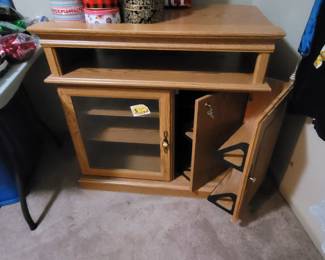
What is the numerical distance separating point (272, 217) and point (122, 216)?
73 centimetres

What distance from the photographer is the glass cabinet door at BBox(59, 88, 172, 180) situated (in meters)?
0.98

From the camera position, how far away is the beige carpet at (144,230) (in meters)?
1.04

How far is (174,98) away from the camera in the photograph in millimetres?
973

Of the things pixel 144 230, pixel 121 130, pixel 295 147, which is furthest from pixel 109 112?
pixel 295 147

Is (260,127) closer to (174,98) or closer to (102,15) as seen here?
(174,98)

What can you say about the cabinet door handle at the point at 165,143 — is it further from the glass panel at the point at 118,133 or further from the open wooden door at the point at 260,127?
the open wooden door at the point at 260,127

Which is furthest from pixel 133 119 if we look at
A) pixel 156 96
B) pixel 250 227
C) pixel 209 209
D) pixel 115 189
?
pixel 250 227

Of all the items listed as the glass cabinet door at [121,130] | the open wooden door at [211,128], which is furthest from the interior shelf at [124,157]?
the open wooden door at [211,128]

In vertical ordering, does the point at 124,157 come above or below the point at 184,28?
below

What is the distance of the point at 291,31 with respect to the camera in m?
1.03

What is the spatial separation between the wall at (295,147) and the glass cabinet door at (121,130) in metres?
0.58

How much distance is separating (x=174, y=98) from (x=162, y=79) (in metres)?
0.11

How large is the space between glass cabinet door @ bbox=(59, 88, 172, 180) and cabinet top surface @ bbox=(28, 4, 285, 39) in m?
0.23

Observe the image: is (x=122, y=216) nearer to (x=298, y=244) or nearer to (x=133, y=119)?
(x=133, y=119)
